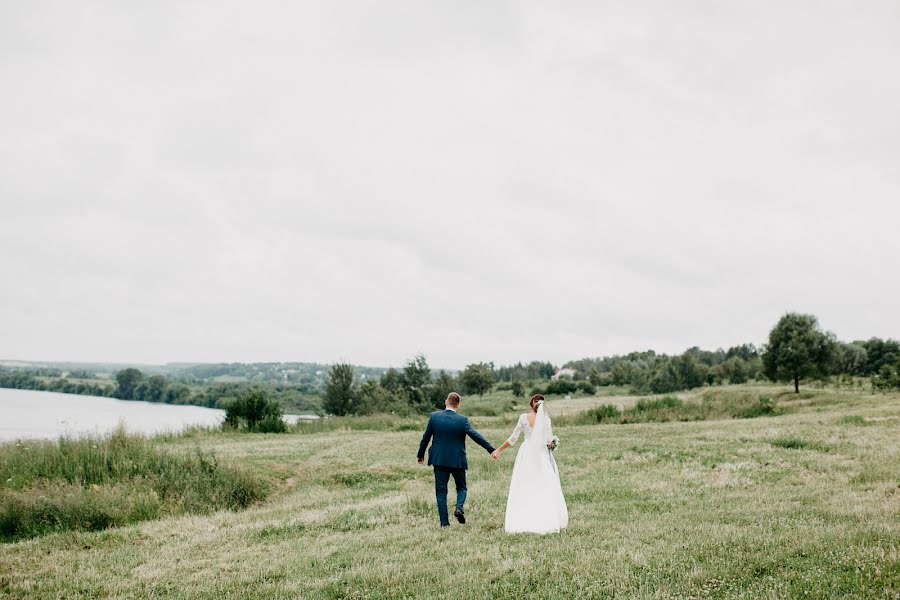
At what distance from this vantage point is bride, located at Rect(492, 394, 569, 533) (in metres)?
10.6

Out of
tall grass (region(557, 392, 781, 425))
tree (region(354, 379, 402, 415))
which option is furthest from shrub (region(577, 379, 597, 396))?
tall grass (region(557, 392, 781, 425))

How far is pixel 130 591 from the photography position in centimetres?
828

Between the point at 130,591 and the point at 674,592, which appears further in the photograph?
the point at 130,591

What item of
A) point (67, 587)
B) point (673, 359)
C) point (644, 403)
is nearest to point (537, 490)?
point (67, 587)

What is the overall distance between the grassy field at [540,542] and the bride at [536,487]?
1.38 ft

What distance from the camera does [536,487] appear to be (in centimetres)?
1076

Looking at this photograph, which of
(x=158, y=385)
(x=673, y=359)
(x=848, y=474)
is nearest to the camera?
(x=848, y=474)

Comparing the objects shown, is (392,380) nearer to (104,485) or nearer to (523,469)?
(104,485)

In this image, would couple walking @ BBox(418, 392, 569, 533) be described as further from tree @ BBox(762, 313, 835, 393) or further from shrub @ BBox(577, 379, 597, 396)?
shrub @ BBox(577, 379, 597, 396)

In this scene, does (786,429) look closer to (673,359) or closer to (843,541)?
(843,541)

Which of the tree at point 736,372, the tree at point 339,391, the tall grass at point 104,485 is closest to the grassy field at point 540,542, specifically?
the tall grass at point 104,485

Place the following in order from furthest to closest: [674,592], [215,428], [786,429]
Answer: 1. [215,428]
2. [786,429]
3. [674,592]

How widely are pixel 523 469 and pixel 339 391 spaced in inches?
1802

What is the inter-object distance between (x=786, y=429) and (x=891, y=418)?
6.74 m
